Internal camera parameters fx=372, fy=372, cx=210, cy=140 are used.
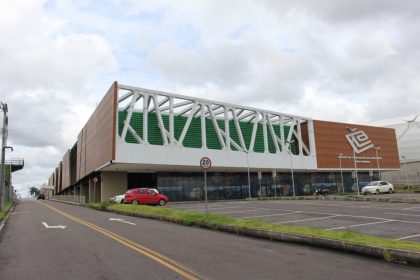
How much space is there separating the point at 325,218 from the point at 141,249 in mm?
9909

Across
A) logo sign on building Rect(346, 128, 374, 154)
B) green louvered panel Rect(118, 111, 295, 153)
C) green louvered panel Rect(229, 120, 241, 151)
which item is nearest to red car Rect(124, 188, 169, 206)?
green louvered panel Rect(118, 111, 295, 153)

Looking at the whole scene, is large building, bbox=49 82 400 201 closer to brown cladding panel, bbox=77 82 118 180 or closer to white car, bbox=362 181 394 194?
brown cladding panel, bbox=77 82 118 180

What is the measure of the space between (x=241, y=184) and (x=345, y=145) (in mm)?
21896

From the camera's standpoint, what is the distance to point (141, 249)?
934cm

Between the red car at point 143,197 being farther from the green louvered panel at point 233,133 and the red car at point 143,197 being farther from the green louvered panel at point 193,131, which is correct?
the green louvered panel at point 233,133

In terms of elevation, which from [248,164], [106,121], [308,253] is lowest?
[308,253]

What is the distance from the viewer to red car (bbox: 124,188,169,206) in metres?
31.9

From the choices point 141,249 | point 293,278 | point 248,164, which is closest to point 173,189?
point 248,164

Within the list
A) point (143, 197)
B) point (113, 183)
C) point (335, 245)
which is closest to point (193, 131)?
point (113, 183)

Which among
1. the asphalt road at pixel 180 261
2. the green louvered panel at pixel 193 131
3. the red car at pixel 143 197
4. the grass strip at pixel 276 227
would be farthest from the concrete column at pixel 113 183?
the asphalt road at pixel 180 261

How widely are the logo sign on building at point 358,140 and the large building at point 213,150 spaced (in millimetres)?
188

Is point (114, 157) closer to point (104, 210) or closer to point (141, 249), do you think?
point (104, 210)

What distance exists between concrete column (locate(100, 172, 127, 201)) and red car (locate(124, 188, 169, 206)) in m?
14.5

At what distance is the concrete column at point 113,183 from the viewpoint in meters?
46.2
